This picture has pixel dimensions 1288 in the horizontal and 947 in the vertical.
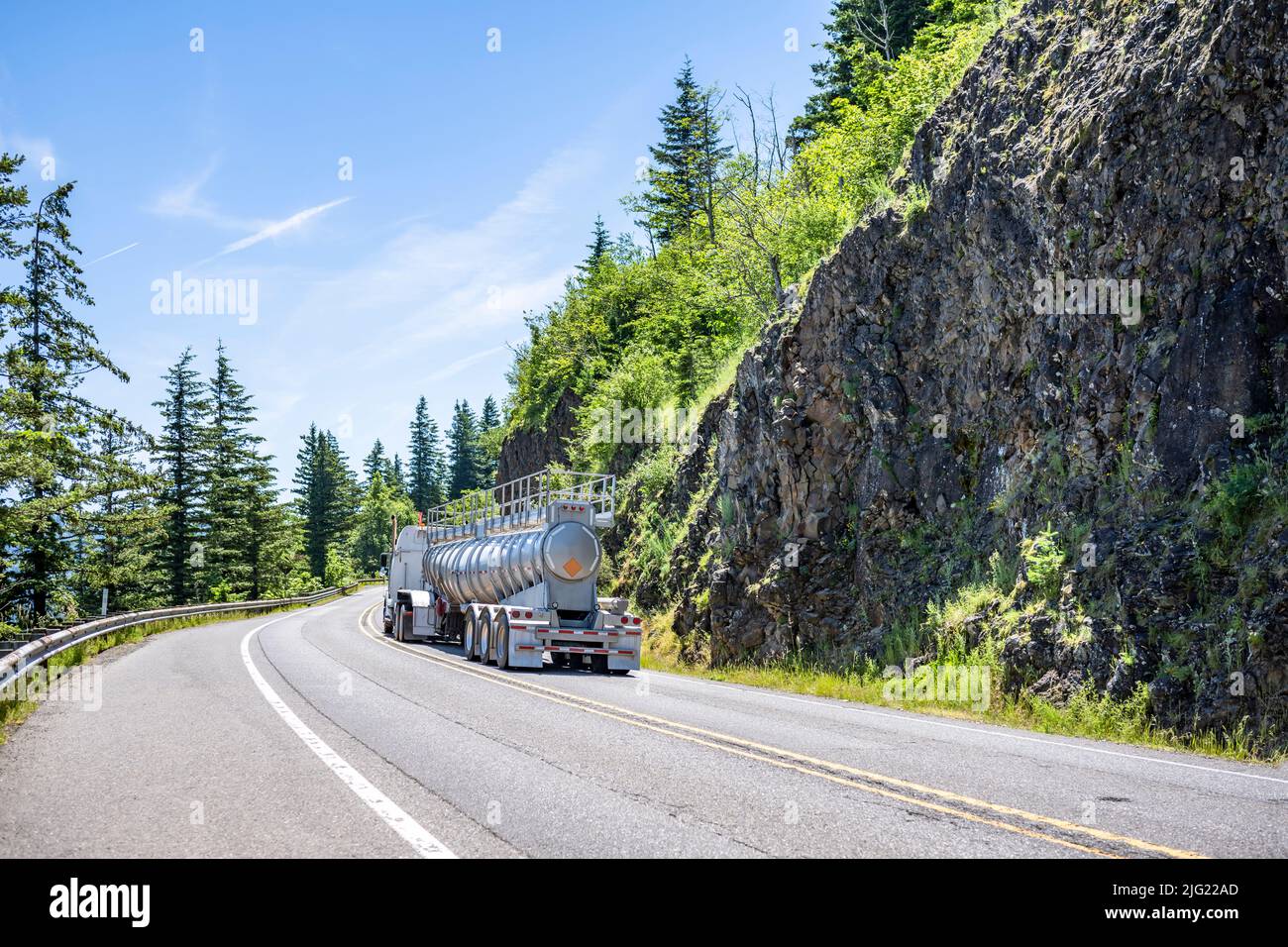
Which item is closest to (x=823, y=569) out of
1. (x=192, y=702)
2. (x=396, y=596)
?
(x=192, y=702)

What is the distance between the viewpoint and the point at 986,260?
57.1 ft

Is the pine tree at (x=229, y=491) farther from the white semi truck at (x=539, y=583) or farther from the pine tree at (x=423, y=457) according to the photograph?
the pine tree at (x=423, y=457)

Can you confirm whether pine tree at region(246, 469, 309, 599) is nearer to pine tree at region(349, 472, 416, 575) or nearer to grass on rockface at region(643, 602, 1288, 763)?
grass on rockface at region(643, 602, 1288, 763)

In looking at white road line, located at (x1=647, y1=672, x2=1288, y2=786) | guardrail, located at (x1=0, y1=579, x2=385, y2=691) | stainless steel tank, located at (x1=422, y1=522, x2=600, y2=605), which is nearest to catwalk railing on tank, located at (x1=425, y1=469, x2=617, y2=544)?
stainless steel tank, located at (x1=422, y1=522, x2=600, y2=605)

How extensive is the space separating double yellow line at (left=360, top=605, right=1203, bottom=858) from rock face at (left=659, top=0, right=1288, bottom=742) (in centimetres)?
535

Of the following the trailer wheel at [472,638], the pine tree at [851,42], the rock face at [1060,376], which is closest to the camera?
the rock face at [1060,376]

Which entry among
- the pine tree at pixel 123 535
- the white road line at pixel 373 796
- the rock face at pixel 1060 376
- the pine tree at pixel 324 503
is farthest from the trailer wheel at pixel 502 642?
the pine tree at pixel 324 503

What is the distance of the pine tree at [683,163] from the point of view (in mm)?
54850

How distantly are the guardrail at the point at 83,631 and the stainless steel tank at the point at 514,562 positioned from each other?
27.8 feet

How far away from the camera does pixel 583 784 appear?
24.0ft

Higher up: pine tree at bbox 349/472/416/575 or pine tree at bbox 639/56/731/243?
pine tree at bbox 639/56/731/243

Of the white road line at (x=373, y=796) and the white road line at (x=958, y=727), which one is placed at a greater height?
the white road line at (x=373, y=796)

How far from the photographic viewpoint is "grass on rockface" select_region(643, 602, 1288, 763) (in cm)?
1054

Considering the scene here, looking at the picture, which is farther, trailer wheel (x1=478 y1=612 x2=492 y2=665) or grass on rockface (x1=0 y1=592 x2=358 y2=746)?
trailer wheel (x1=478 y1=612 x2=492 y2=665)
